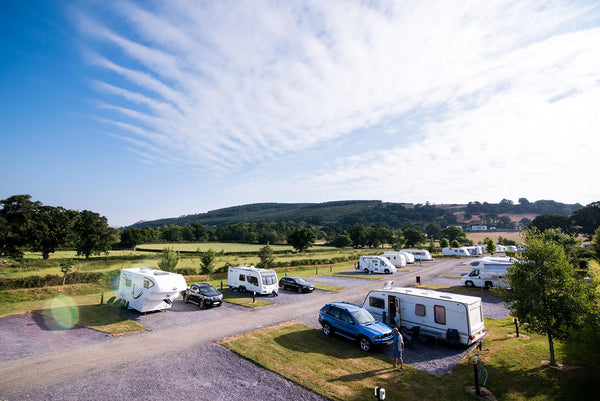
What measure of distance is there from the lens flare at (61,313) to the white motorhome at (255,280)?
12.0 m

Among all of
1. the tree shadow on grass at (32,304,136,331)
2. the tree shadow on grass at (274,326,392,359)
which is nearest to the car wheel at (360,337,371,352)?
the tree shadow on grass at (274,326,392,359)

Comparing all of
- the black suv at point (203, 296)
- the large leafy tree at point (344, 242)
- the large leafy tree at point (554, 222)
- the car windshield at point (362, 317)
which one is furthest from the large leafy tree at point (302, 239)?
the large leafy tree at point (554, 222)

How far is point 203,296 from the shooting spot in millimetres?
20656

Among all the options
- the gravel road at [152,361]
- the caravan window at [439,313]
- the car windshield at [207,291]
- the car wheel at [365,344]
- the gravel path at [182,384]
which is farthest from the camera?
the car windshield at [207,291]

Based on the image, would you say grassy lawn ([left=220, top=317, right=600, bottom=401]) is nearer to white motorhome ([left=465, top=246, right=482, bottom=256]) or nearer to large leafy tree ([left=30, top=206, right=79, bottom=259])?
large leafy tree ([left=30, top=206, right=79, bottom=259])

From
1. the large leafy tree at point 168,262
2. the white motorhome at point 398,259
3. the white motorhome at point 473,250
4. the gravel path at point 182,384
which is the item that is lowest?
the white motorhome at point 473,250

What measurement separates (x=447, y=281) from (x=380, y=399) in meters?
28.4

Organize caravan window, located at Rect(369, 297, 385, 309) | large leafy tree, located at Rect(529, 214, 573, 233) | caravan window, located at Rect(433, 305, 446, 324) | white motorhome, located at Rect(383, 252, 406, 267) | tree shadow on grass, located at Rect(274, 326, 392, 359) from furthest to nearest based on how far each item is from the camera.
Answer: large leafy tree, located at Rect(529, 214, 573, 233) < white motorhome, located at Rect(383, 252, 406, 267) < caravan window, located at Rect(369, 297, 385, 309) < caravan window, located at Rect(433, 305, 446, 324) < tree shadow on grass, located at Rect(274, 326, 392, 359)

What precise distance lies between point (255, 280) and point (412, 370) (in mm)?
15876

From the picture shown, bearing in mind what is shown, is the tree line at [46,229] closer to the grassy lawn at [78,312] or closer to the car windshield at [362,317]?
the grassy lawn at [78,312]

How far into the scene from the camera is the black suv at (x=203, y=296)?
20.6 meters

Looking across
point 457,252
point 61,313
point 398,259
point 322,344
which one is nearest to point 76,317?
point 61,313

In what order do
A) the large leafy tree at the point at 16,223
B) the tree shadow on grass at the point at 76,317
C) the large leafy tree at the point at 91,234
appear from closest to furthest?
the tree shadow on grass at the point at 76,317 < the large leafy tree at the point at 16,223 < the large leafy tree at the point at 91,234

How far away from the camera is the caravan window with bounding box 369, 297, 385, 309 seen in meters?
16.0
